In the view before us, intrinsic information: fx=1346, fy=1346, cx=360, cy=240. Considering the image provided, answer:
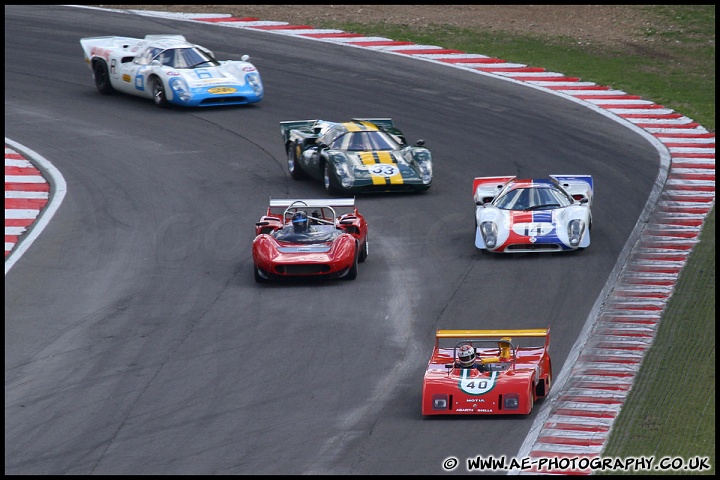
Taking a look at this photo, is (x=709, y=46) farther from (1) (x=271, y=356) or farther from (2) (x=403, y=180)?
(1) (x=271, y=356)

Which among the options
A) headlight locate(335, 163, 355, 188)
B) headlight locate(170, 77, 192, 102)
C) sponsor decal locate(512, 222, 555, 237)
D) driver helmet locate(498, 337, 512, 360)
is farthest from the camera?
headlight locate(170, 77, 192, 102)

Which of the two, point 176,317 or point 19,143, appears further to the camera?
point 19,143

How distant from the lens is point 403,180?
952 inches

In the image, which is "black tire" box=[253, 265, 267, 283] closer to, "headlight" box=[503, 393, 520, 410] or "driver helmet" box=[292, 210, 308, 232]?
"driver helmet" box=[292, 210, 308, 232]

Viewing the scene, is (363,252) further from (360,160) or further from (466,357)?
(466,357)

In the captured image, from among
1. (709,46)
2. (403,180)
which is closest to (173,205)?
(403,180)

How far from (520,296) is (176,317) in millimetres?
4858

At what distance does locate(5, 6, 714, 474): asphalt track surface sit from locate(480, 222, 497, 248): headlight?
11.1 inches

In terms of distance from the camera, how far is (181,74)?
29219mm

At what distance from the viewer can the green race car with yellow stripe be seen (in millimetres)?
24047

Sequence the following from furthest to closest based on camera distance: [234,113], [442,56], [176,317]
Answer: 1. [442,56]
2. [234,113]
3. [176,317]

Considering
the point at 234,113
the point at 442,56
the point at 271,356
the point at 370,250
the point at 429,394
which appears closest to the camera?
the point at 429,394

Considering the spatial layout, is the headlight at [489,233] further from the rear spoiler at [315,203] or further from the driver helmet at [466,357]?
the driver helmet at [466,357]

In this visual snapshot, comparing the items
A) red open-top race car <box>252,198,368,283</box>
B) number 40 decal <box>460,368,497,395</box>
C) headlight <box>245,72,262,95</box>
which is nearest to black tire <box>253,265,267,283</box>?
red open-top race car <box>252,198,368,283</box>
